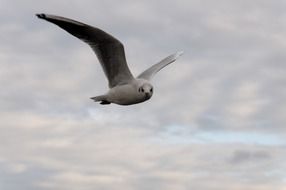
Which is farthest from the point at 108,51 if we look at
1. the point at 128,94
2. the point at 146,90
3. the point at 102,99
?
the point at 146,90

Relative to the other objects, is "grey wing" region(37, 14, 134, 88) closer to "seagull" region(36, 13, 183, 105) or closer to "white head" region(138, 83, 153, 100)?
"seagull" region(36, 13, 183, 105)

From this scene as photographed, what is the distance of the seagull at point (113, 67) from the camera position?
2916 centimetres

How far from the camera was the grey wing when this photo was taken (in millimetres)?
30052

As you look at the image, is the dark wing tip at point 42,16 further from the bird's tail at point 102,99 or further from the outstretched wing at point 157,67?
the outstretched wing at point 157,67

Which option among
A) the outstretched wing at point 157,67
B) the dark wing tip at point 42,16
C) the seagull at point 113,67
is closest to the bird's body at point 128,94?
the seagull at point 113,67

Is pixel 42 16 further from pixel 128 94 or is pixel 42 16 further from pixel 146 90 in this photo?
pixel 128 94

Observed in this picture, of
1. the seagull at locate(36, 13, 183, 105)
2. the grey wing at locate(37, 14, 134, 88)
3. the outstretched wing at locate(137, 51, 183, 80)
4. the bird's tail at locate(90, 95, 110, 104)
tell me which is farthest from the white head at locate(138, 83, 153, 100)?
the outstretched wing at locate(137, 51, 183, 80)

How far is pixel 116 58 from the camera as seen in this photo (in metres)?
31.6

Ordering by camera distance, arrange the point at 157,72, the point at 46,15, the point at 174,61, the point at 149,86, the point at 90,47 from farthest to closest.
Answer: the point at 174,61 → the point at 157,72 → the point at 90,47 → the point at 149,86 → the point at 46,15

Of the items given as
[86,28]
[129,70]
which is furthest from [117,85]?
[86,28]

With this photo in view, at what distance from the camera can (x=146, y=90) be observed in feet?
94.6

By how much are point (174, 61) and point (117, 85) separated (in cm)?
961

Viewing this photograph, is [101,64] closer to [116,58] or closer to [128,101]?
[116,58]

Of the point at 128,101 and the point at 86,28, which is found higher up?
the point at 86,28
